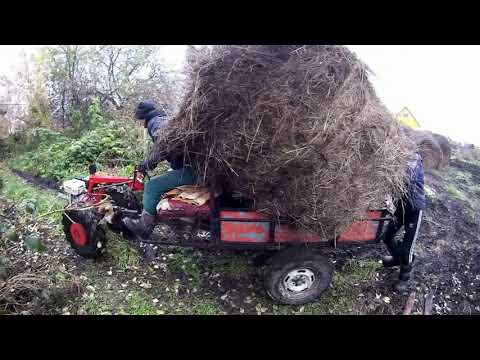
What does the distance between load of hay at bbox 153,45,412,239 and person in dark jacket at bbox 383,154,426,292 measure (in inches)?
22.2

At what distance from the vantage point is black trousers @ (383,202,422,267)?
3.91 m

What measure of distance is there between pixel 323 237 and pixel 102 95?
7.57 meters

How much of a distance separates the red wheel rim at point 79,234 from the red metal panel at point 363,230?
300 centimetres

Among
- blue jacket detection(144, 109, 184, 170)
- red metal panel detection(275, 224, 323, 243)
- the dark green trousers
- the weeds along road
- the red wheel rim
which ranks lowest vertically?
the weeds along road

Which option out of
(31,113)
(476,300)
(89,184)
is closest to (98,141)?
(31,113)

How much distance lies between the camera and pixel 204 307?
392cm

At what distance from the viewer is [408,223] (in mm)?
3965

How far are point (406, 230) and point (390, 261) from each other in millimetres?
563

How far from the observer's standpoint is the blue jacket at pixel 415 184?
12.3ft

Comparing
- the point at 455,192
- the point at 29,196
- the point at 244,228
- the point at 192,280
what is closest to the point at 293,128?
the point at 244,228

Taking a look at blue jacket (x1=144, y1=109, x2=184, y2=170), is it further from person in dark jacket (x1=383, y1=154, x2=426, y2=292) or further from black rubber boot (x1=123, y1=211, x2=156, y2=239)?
person in dark jacket (x1=383, y1=154, x2=426, y2=292)

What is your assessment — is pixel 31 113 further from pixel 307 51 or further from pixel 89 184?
pixel 307 51

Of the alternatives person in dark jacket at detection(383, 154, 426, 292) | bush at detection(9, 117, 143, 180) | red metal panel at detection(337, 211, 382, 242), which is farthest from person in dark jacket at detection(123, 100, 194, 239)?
bush at detection(9, 117, 143, 180)

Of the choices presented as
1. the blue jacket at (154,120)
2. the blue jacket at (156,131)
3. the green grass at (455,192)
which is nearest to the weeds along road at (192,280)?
the blue jacket at (156,131)
